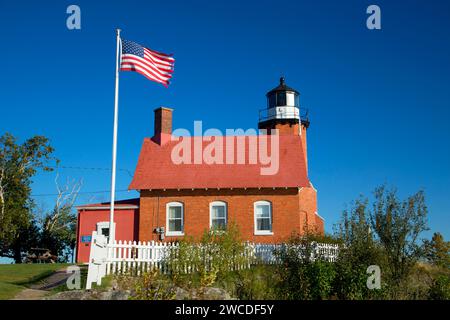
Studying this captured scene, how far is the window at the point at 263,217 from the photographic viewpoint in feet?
77.7

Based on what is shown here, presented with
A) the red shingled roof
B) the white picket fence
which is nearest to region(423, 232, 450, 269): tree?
the white picket fence

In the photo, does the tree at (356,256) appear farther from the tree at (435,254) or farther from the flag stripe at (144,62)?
the flag stripe at (144,62)

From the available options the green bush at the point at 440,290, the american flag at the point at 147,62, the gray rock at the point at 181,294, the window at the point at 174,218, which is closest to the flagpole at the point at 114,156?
the american flag at the point at 147,62

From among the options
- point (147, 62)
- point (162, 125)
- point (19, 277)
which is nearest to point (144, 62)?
point (147, 62)

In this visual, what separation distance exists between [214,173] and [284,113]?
9.25 meters

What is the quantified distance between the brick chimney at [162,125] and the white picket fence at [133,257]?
10694mm

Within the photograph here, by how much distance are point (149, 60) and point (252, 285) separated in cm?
916

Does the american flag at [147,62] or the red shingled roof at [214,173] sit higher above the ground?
the american flag at [147,62]

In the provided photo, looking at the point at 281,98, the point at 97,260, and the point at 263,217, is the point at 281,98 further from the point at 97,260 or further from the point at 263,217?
the point at 97,260

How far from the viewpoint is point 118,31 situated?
57.1ft

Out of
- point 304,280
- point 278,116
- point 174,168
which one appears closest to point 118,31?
point 174,168

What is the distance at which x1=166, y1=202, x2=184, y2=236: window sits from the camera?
23984 mm

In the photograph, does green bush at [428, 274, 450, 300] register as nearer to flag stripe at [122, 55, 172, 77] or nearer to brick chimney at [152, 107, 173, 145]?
flag stripe at [122, 55, 172, 77]
